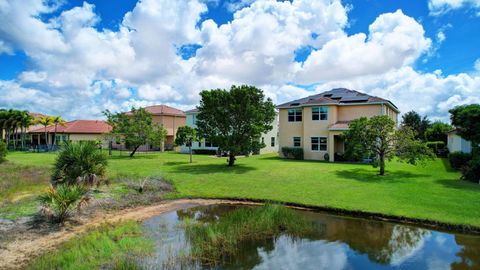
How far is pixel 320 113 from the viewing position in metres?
29.9

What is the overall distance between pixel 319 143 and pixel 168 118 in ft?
86.8

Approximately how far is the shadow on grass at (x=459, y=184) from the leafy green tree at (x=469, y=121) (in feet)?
11.3

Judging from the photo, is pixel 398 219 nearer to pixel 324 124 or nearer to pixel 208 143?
pixel 324 124

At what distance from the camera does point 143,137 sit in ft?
113

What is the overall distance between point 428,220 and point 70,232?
12295mm

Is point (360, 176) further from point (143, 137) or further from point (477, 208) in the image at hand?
point (143, 137)

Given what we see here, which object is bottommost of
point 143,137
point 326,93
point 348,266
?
point 348,266

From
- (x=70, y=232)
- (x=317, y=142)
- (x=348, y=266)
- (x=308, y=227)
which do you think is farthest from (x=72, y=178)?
(x=317, y=142)

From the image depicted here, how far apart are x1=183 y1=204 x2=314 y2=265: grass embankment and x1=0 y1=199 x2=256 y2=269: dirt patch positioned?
2.65m

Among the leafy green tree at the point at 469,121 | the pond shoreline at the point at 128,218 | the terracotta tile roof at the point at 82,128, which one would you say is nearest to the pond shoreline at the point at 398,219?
the pond shoreline at the point at 128,218

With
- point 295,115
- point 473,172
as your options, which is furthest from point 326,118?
point 473,172

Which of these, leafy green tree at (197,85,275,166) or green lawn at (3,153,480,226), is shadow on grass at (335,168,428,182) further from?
leafy green tree at (197,85,275,166)

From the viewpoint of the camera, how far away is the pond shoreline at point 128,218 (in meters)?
7.78

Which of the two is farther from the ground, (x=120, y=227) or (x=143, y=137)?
(x=143, y=137)
